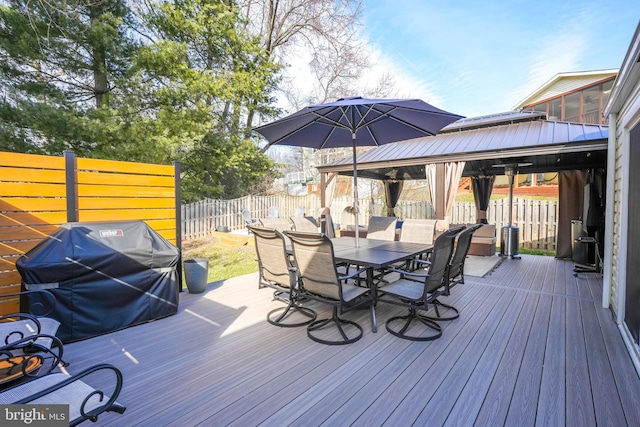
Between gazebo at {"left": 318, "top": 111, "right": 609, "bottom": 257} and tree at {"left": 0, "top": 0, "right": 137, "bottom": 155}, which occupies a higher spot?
tree at {"left": 0, "top": 0, "right": 137, "bottom": 155}

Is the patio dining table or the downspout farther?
the downspout

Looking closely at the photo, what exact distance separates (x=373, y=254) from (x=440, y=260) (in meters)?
0.86

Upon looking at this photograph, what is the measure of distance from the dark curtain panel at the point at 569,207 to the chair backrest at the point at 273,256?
24.0ft

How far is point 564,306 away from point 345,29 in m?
13.2

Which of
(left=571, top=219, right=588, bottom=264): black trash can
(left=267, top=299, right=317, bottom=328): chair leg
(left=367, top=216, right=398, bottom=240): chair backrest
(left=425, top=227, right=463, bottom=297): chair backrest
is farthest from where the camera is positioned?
(left=571, top=219, right=588, bottom=264): black trash can

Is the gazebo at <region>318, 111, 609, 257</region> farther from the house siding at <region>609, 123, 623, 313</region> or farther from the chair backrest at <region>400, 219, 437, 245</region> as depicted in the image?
the chair backrest at <region>400, 219, 437, 245</region>

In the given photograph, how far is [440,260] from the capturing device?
116 inches

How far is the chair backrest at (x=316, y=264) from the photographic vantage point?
2.76m

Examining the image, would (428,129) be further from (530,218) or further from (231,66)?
(231,66)

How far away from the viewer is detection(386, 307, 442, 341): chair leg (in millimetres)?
→ 2961

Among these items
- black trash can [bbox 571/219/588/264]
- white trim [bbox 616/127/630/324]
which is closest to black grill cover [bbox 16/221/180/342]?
white trim [bbox 616/127/630/324]

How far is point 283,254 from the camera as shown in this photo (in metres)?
3.19

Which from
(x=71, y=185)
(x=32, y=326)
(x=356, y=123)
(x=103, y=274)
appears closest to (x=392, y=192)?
(x=356, y=123)

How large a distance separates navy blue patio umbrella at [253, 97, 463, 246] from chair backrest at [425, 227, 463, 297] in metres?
1.25
